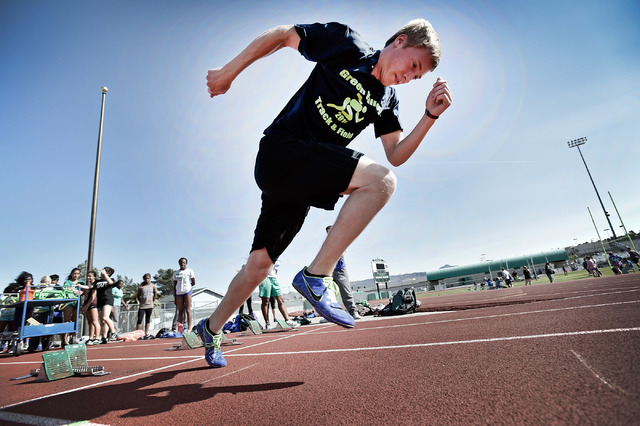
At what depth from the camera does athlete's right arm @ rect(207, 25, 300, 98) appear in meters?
1.80

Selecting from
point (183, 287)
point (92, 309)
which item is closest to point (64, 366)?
point (183, 287)

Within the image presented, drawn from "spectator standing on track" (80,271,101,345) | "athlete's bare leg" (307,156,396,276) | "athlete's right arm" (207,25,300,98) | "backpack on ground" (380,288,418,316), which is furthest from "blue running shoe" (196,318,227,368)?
"spectator standing on track" (80,271,101,345)

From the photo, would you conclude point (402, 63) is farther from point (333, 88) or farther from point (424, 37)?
point (333, 88)

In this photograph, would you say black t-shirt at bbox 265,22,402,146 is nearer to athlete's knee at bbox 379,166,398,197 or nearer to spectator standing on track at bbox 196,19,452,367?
spectator standing on track at bbox 196,19,452,367

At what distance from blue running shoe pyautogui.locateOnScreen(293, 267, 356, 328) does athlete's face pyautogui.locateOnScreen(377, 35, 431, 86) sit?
1386 millimetres

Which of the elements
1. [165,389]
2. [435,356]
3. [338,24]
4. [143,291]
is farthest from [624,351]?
[143,291]

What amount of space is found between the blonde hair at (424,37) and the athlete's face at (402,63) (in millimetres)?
31

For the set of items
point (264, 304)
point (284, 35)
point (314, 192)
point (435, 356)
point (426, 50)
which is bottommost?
point (435, 356)

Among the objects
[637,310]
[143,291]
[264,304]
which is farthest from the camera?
[143,291]

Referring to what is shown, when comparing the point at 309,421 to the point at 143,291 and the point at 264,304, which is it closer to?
the point at 264,304

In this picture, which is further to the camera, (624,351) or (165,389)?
(165,389)

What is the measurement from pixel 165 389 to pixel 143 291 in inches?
323

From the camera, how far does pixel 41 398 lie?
2012mm

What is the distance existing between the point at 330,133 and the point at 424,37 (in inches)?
34.6
